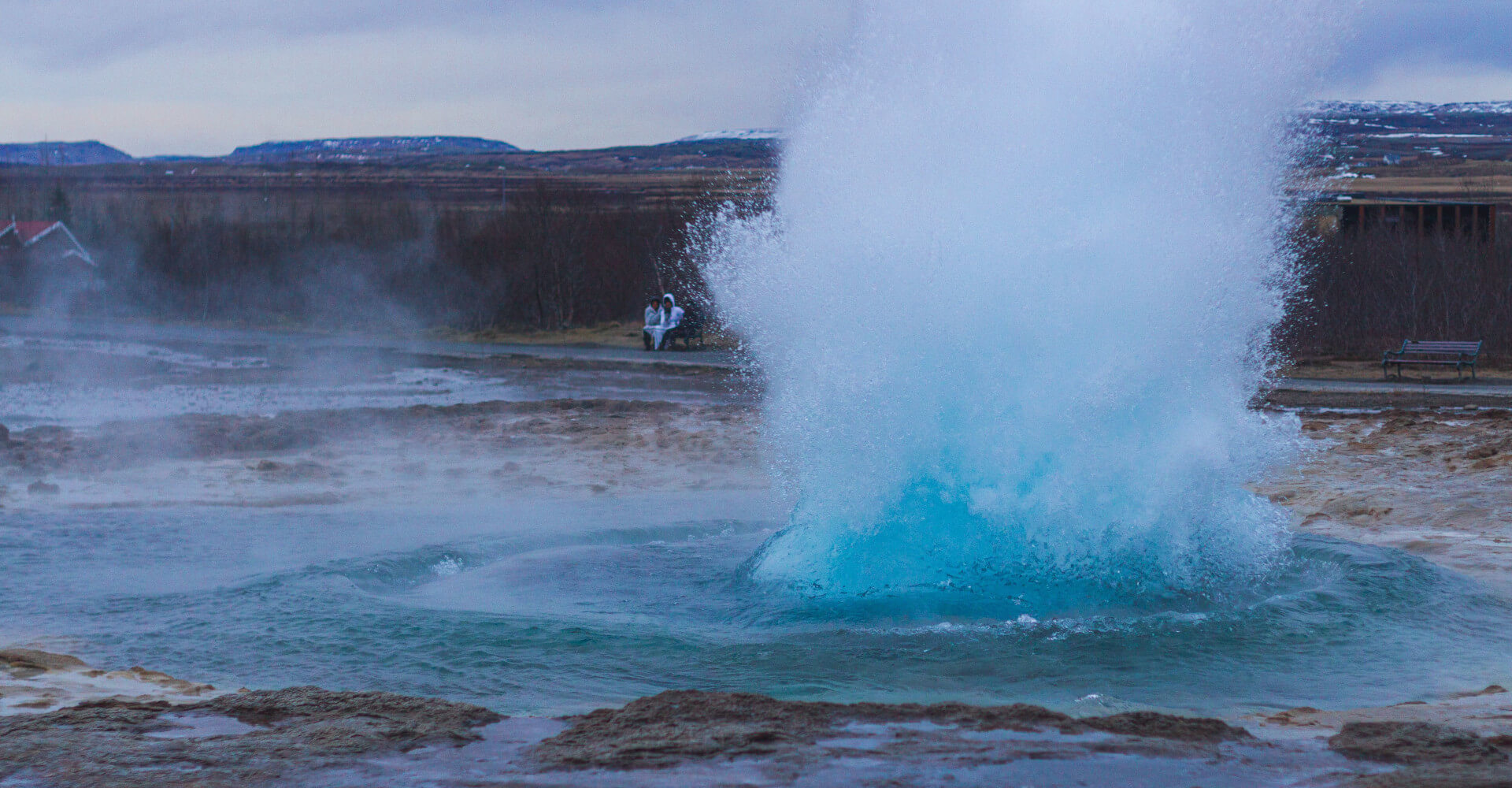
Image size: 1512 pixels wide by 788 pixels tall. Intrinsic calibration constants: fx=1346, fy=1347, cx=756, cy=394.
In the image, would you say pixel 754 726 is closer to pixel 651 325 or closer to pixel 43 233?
pixel 651 325

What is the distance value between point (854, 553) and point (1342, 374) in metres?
15.4

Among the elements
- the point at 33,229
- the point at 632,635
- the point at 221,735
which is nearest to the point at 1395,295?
the point at 632,635

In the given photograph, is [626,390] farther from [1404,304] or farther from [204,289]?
[204,289]

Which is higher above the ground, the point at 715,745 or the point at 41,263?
the point at 41,263

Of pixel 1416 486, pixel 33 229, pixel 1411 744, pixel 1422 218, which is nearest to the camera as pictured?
pixel 1411 744

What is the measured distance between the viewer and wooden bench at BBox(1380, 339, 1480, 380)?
19688 millimetres

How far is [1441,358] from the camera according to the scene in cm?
2075

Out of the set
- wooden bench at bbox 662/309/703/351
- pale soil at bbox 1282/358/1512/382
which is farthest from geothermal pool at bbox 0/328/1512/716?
wooden bench at bbox 662/309/703/351

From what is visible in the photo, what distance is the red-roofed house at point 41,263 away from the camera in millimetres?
50156

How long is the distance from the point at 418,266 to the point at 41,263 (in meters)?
23.9

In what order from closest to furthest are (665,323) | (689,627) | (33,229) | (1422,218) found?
(689,627) < (665,323) < (1422,218) < (33,229)

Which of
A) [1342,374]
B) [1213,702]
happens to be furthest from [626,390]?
[1213,702]

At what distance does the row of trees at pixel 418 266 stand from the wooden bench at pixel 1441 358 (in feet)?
48.4

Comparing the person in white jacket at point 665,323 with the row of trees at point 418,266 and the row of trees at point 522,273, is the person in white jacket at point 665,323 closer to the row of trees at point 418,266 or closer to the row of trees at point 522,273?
the row of trees at point 522,273
